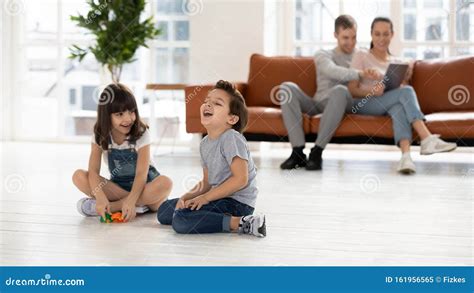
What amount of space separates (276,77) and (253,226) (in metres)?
3.24

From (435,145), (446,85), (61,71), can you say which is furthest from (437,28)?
(61,71)

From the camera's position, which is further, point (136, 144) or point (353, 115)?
point (353, 115)

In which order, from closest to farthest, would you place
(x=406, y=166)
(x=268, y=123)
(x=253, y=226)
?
(x=253, y=226)
(x=406, y=166)
(x=268, y=123)

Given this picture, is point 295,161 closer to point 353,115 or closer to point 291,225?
point 353,115

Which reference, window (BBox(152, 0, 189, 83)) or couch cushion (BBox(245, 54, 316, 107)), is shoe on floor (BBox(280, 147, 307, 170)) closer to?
couch cushion (BBox(245, 54, 316, 107))

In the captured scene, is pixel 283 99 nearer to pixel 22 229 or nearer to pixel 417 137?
pixel 417 137

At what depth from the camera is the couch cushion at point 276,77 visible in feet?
18.9

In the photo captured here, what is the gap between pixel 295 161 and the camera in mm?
5027

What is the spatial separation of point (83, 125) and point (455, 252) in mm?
5497

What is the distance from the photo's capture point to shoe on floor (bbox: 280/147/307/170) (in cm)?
501

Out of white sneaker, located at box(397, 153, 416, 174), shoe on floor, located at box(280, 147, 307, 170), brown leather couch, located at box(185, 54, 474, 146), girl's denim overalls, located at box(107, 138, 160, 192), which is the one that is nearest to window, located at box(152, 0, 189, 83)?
brown leather couch, located at box(185, 54, 474, 146)
